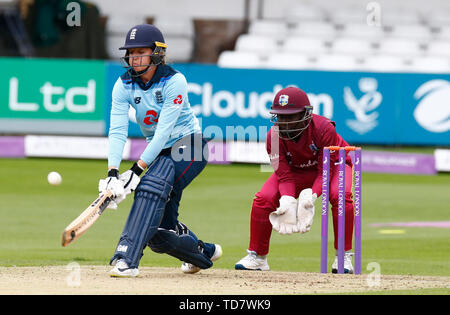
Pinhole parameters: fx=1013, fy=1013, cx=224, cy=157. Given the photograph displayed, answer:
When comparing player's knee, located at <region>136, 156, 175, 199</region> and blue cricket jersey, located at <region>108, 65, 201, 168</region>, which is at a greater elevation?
blue cricket jersey, located at <region>108, 65, 201, 168</region>

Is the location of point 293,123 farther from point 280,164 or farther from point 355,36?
point 355,36

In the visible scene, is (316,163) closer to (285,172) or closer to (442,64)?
(285,172)

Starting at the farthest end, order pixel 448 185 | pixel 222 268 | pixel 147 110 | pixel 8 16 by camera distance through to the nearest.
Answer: pixel 8 16 → pixel 448 185 → pixel 222 268 → pixel 147 110

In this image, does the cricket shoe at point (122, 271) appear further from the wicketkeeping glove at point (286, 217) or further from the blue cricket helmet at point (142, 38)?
the blue cricket helmet at point (142, 38)

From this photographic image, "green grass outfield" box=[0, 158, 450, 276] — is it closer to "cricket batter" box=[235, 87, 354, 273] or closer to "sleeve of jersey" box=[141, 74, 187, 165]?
"cricket batter" box=[235, 87, 354, 273]

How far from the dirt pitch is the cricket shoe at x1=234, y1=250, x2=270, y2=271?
19 cm

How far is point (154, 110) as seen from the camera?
291 inches

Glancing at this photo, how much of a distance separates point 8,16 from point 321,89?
24.2 ft

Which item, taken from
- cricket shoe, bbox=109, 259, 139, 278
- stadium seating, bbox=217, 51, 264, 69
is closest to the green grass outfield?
cricket shoe, bbox=109, 259, 139, 278

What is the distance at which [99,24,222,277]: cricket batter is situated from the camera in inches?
283

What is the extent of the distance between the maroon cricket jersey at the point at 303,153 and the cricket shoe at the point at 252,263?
0.66 metres

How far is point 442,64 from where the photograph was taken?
1930 centimetres

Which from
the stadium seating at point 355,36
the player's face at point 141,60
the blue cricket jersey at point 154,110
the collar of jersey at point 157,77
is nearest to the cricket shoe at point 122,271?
the blue cricket jersey at point 154,110
